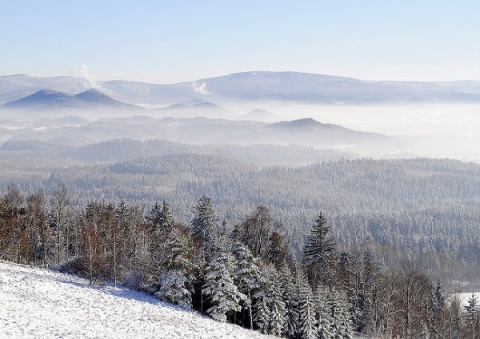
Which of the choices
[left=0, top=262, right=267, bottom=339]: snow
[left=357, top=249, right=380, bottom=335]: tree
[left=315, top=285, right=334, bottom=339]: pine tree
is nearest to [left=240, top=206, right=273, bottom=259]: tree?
[left=357, top=249, right=380, bottom=335]: tree

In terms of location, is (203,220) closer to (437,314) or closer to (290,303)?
(290,303)

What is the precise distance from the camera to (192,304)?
1955 inches

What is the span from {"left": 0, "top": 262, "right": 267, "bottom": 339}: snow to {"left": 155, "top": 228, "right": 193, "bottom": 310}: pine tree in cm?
138

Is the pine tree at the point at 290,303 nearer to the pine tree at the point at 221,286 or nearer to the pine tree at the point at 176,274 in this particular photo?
the pine tree at the point at 221,286

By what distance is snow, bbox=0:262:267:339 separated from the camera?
3372cm

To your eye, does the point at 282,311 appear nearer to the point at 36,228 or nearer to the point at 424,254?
the point at 36,228

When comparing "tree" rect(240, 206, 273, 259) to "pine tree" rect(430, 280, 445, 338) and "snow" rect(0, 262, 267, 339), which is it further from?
"pine tree" rect(430, 280, 445, 338)

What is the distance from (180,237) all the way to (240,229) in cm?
2145

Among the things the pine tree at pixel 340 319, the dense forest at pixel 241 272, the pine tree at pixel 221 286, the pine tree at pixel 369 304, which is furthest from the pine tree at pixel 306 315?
the pine tree at pixel 369 304

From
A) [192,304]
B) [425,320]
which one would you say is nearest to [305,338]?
[192,304]

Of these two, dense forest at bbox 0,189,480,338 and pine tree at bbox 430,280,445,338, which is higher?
dense forest at bbox 0,189,480,338

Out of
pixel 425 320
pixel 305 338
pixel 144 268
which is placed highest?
pixel 144 268

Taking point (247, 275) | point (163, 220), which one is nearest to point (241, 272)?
point (247, 275)

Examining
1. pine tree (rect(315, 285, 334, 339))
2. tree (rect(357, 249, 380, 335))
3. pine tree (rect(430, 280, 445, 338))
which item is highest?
pine tree (rect(315, 285, 334, 339))
